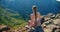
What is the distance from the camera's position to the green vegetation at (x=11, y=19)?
316 cm

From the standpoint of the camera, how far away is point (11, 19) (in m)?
3.18

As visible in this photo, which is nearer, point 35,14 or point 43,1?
point 35,14

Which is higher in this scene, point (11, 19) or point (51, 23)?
point (11, 19)

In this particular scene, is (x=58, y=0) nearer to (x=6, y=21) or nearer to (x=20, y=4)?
(x=20, y=4)

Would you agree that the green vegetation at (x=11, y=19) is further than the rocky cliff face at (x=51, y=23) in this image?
Yes

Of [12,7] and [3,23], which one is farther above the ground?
[12,7]

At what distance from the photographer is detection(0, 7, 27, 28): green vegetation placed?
3162 mm

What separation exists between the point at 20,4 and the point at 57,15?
0.91 m

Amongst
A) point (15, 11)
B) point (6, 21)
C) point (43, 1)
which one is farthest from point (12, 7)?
point (43, 1)

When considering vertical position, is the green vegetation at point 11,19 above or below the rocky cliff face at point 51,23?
above

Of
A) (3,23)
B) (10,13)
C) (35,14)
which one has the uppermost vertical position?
(10,13)

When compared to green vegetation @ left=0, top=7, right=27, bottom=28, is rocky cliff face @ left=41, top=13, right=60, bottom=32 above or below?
below

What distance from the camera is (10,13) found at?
3.20 m

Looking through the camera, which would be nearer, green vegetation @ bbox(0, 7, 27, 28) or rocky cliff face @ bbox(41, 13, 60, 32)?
rocky cliff face @ bbox(41, 13, 60, 32)
